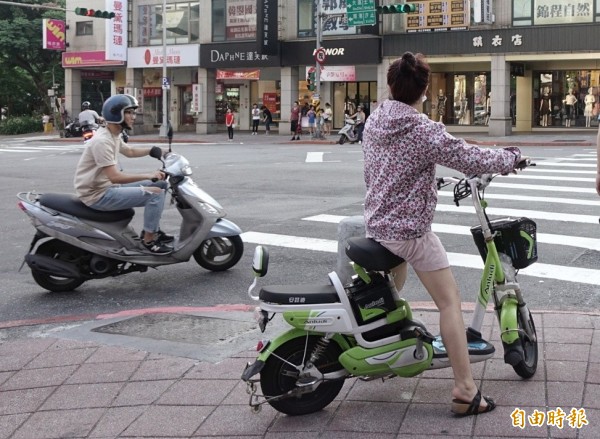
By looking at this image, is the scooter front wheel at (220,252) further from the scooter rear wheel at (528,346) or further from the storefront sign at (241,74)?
the storefront sign at (241,74)

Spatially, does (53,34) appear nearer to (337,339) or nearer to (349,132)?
(349,132)

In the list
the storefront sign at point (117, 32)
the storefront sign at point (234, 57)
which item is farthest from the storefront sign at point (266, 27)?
the storefront sign at point (117, 32)

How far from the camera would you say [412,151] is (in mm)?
4258

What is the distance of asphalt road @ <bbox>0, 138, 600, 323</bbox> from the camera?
777cm

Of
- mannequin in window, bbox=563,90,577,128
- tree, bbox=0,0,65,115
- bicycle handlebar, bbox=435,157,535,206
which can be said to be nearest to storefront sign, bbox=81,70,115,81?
tree, bbox=0,0,65,115

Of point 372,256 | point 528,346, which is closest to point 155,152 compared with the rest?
point 372,256

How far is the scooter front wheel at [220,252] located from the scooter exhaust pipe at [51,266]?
4.70ft

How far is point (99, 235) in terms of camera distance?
25.5 feet

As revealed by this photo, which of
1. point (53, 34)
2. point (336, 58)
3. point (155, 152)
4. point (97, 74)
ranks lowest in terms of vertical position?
point (155, 152)

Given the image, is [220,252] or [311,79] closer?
[220,252]

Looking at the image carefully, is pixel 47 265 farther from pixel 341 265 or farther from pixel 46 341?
pixel 341 265

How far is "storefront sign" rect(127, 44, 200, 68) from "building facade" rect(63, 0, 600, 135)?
70 mm

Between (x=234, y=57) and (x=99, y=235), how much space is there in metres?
36.9

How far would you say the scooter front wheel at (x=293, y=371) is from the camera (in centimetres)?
441
